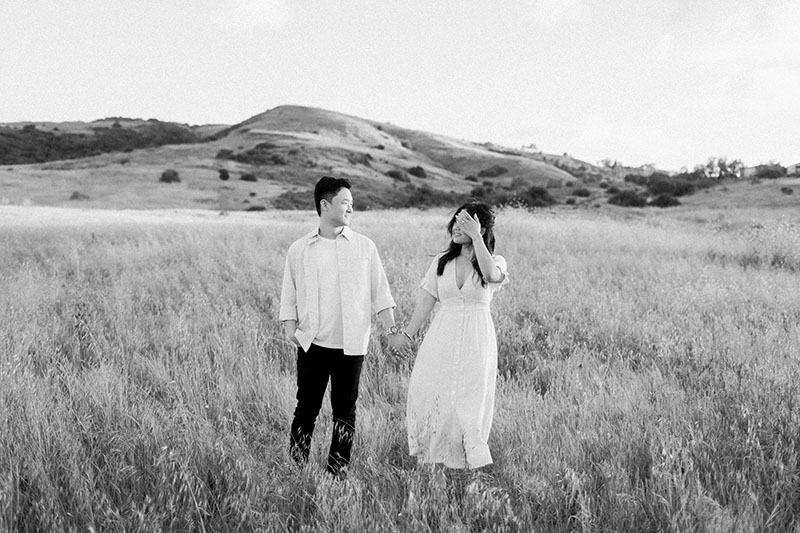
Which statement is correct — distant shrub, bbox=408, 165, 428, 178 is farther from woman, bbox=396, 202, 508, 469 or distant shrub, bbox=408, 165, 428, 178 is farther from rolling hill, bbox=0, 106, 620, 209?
woman, bbox=396, 202, 508, 469

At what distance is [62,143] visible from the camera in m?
75.5

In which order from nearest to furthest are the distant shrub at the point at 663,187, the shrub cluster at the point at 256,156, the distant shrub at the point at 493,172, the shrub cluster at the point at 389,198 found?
the shrub cluster at the point at 389,198 → the distant shrub at the point at 663,187 → the shrub cluster at the point at 256,156 → the distant shrub at the point at 493,172

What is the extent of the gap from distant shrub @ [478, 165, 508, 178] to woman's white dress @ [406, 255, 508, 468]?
75.4 metres

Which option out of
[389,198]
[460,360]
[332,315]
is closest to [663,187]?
[389,198]

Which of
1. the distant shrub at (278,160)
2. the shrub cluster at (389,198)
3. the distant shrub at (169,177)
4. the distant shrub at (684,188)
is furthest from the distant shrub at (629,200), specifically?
the distant shrub at (169,177)

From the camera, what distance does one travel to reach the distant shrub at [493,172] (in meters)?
76.7

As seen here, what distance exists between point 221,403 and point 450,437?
175 cm

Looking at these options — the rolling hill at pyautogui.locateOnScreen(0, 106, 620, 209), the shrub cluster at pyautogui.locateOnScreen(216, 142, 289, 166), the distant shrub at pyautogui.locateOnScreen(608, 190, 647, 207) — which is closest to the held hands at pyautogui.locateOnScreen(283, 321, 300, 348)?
the rolling hill at pyautogui.locateOnScreen(0, 106, 620, 209)

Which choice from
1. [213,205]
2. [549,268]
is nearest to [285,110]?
[213,205]

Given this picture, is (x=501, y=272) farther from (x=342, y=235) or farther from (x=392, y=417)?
(x=392, y=417)

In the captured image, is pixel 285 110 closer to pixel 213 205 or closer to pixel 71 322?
pixel 213 205

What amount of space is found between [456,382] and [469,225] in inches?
37.7

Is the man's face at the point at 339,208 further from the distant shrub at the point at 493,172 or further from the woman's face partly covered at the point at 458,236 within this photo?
→ the distant shrub at the point at 493,172

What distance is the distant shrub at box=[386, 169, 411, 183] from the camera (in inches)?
2242
